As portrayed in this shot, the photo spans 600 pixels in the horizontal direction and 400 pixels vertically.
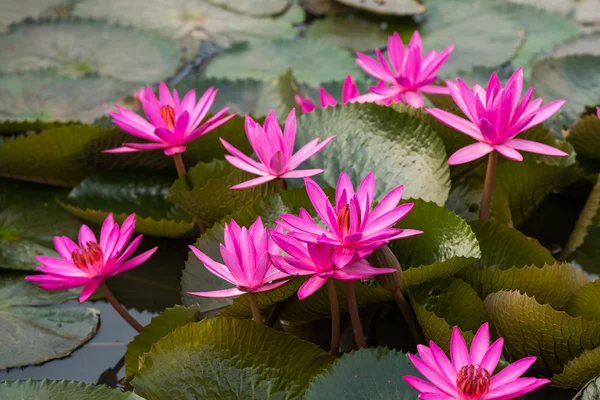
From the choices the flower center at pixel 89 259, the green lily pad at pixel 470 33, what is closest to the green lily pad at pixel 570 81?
the green lily pad at pixel 470 33

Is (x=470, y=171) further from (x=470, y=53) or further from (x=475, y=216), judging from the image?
(x=470, y=53)

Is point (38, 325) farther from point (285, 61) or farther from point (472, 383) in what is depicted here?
point (285, 61)

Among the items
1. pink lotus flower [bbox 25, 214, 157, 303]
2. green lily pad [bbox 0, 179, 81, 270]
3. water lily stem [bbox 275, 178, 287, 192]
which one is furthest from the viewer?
green lily pad [bbox 0, 179, 81, 270]

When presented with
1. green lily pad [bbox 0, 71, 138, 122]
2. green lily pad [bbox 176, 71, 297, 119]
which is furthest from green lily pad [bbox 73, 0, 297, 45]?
green lily pad [bbox 176, 71, 297, 119]

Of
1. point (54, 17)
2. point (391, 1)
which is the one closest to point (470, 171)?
point (391, 1)

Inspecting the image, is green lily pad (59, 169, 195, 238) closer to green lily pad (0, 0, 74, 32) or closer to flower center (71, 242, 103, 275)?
flower center (71, 242, 103, 275)
